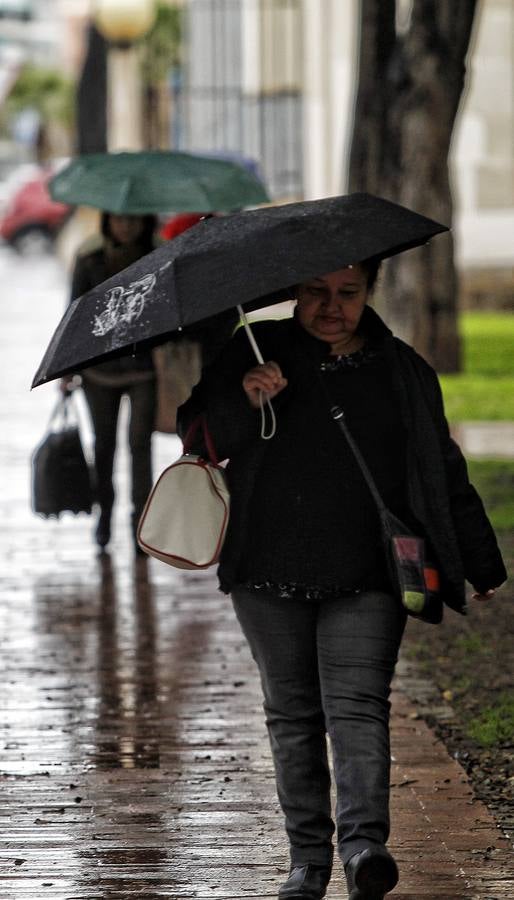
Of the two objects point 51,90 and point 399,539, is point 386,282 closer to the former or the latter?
point 399,539

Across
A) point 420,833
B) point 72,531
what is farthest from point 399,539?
point 72,531

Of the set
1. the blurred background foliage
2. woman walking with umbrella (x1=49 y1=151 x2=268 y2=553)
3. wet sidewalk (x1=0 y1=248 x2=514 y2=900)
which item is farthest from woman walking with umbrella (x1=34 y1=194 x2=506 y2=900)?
the blurred background foliage

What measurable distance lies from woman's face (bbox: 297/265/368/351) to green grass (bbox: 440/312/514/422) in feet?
31.9

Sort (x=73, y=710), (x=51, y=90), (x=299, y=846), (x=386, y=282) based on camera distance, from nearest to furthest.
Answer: (x=299, y=846) < (x=73, y=710) < (x=386, y=282) < (x=51, y=90)

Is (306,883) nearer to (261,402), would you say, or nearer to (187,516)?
(187,516)

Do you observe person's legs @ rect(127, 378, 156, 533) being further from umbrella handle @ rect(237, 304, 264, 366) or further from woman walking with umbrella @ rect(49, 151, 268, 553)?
umbrella handle @ rect(237, 304, 264, 366)

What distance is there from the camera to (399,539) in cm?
427

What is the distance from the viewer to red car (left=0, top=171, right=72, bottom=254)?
38.4 meters

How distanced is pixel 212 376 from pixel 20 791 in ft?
5.86

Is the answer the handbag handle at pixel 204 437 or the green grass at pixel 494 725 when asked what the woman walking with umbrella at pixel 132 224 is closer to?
the green grass at pixel 494 725

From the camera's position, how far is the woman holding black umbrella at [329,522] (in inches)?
171

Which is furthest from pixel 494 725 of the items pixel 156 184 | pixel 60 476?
pixel 156 184

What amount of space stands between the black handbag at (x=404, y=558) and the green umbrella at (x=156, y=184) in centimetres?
485

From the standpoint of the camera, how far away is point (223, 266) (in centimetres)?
420
